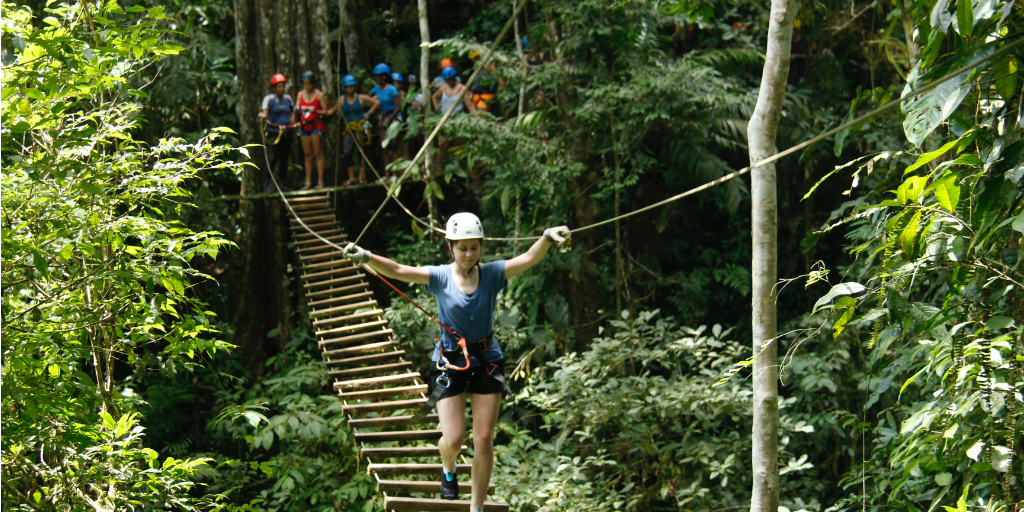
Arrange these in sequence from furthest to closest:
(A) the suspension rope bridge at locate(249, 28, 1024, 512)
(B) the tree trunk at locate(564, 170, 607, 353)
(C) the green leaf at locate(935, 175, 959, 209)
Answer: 1. (B) the tree trunk at locate(564, 170, 607, 353)
2. (A) the suspension rope bridge at locate(249, 28, 1024, 512)
3. (C) the green leaf at locate(935, 175, 959, 209)

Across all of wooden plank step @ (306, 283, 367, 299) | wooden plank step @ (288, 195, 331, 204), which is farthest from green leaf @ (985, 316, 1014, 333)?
wooden plank step @ (288, 195, 331, 204)

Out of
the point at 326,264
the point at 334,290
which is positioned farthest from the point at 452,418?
the point at 326,264

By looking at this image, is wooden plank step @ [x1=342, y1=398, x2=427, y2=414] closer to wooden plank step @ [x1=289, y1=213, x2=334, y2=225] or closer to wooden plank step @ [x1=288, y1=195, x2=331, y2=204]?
wooden plank step @ [x1=289, y1=213, x2=334, y2=225]

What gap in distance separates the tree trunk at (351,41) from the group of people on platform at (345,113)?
1.12 metres

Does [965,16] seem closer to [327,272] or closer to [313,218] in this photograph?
[327,272]

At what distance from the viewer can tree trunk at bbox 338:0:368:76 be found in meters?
8.96

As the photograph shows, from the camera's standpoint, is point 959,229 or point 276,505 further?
point 276,505

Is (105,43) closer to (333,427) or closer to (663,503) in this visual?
(333,427)

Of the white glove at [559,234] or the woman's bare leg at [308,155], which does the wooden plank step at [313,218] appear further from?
the white glove at [559,234]

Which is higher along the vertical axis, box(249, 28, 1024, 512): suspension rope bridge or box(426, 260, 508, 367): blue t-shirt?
box(426, 260, 508, 367): blue t-shirt

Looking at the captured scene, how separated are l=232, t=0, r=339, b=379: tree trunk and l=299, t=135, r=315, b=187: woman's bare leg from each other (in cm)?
37

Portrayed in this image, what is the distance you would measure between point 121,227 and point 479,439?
1.55m

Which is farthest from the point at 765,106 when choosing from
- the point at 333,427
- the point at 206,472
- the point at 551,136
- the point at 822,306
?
the point at 206,472

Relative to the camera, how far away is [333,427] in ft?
18.6
